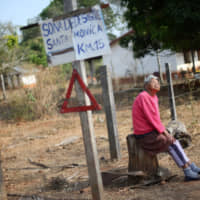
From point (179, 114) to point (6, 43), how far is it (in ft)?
48.3

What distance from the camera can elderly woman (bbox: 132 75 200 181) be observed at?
3.76 metres

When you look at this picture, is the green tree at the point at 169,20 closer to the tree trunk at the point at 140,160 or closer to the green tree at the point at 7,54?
the tree trunk at the point at 140,160

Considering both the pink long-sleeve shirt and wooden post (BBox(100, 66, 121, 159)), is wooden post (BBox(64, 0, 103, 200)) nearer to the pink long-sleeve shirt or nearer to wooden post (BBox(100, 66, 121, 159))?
the pink long-sleeve shirt

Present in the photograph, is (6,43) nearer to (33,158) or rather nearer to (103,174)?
(33,158)

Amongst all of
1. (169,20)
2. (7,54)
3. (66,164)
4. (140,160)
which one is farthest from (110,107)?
(7,54)

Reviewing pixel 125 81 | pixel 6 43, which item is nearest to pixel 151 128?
pixel 6 43

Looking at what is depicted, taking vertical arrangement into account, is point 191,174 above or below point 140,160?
below

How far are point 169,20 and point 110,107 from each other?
6351 millimetres

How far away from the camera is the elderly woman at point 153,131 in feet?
12.3

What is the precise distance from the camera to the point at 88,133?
311cm

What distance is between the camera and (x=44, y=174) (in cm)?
526

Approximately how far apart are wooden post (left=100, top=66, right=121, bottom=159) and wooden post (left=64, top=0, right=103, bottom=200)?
76.7 inches

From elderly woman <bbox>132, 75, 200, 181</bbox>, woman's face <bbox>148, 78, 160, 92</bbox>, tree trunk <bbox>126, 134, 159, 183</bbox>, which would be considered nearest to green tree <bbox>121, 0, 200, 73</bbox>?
woman's face <bbox>148, 78, 160, 92</bbox>

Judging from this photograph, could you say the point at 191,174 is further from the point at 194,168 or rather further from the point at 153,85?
the point at 153,85
